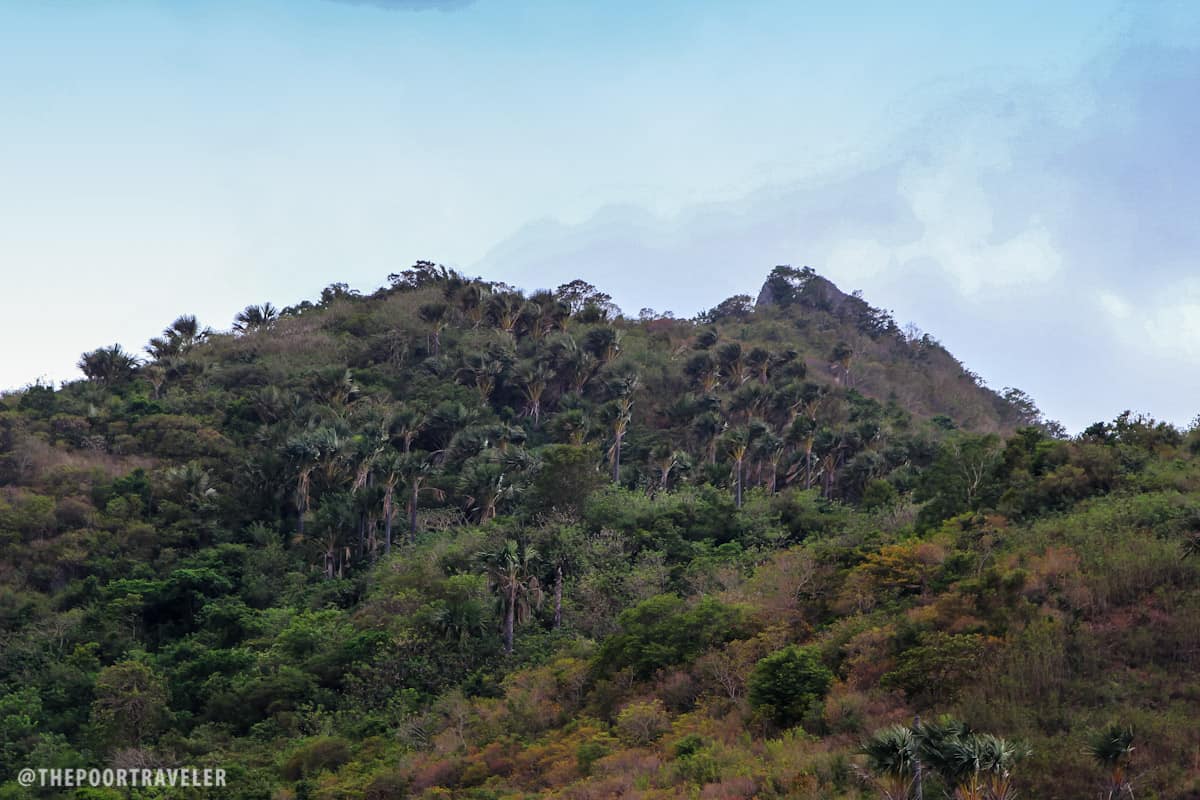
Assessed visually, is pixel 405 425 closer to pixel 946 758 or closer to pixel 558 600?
pixel 558 600

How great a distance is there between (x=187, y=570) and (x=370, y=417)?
54.6ft

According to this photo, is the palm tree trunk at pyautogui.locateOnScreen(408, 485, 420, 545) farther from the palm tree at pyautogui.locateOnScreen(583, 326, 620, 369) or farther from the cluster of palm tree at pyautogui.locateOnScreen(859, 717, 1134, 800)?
the cluster of palm tree at pyautogui.locateOnScreen(859, 717, 1134, 800)

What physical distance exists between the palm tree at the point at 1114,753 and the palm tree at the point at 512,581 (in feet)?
76.5

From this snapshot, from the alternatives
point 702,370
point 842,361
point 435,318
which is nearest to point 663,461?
point 702,370

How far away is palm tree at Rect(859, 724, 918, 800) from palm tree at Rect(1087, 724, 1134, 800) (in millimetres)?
4069

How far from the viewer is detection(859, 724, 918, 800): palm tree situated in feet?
68.9

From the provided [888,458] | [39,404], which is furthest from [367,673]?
[39,404]

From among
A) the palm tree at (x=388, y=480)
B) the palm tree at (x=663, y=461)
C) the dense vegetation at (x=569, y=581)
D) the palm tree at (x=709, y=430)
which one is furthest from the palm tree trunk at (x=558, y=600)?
the palm tree at (x=709, y=430)

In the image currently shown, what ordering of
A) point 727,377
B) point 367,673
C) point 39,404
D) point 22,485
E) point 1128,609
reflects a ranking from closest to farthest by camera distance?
point 1128,609 < point 367,673 < point 22,485 < point 39,404 < point 727,377

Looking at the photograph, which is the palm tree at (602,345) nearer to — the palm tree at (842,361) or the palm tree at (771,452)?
the palm tree at (771,452)

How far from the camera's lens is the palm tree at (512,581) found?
42.0 m

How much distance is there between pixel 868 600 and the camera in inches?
1474

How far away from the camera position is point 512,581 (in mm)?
42125

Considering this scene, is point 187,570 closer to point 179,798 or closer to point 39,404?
point 179,798
